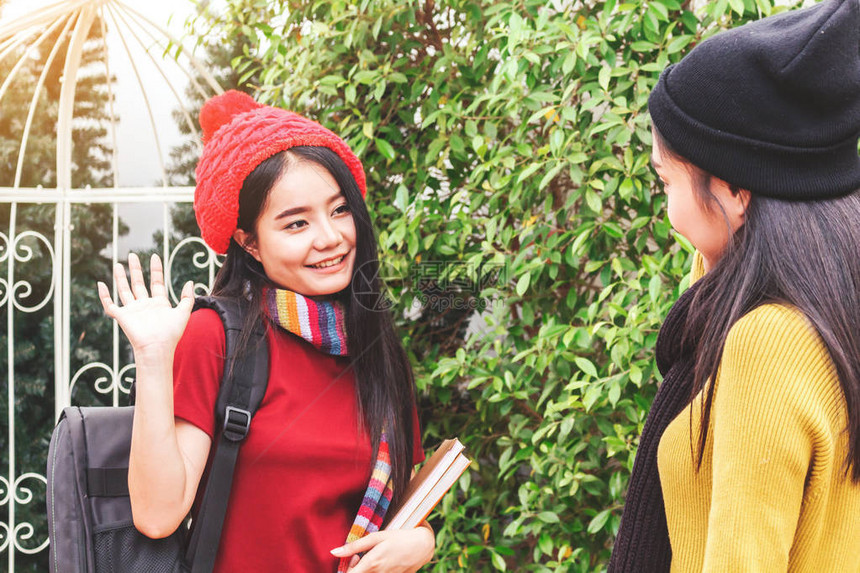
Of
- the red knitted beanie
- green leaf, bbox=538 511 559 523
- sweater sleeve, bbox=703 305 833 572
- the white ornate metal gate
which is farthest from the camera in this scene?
the white ornate metal gate

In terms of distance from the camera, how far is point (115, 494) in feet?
4.77

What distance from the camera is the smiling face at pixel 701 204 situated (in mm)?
1073

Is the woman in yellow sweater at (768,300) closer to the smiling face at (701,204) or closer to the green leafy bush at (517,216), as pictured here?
the smiling face at (701,204)

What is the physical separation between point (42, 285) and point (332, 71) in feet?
5.41

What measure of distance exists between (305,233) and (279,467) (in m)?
0.50

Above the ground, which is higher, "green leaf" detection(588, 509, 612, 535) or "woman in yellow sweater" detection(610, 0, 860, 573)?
"woman in yellow sweater" detection(610, 0, 860, 573)

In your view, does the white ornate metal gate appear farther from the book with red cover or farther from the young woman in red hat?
the book with red cover

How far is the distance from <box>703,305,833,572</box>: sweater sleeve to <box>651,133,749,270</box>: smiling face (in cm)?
17

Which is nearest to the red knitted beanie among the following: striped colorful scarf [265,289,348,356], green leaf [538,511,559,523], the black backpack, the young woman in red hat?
the young woman in red hat

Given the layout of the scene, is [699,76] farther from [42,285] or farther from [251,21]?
[42,285]

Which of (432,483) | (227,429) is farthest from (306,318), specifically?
(432,483)

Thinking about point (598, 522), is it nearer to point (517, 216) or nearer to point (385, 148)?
point (517, 216)

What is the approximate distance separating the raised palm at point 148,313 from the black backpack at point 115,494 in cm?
14

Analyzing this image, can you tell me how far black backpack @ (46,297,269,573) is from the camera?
1.40 metres
